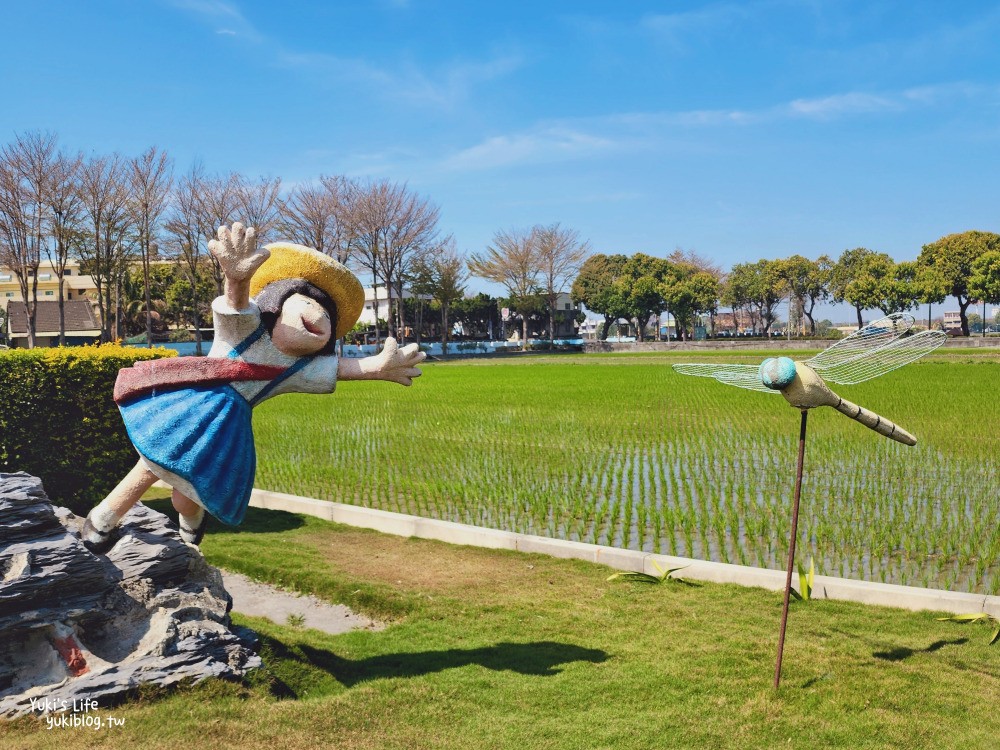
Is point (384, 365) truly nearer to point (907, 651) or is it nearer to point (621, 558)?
point (621, 558)

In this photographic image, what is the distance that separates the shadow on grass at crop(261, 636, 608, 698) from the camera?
198 inches

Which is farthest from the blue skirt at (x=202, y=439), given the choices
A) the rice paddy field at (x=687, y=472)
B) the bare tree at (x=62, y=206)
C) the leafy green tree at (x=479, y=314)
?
the leafy green tree at (x=479, y=314)

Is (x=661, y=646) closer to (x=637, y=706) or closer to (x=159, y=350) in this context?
(x=637, y=706)

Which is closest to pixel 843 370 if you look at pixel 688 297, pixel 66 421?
pixel 66 421

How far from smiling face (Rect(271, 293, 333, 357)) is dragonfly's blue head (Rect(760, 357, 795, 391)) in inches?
97.0

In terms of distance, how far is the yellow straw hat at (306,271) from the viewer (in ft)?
15.9

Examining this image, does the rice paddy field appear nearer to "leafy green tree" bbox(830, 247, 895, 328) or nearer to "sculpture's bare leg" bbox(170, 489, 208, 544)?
"sculpture's bare leg" bbox(170, 489, 208, 544)

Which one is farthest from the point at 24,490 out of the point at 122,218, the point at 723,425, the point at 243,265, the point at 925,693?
the point at 122,218

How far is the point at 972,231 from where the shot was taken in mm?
52719

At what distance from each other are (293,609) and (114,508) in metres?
2.16

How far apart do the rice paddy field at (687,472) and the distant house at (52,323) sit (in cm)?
4300

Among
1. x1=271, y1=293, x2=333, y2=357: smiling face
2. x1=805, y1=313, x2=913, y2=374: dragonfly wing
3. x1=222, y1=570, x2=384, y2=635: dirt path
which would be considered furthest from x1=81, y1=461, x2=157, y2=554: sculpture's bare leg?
x1=805, y1=313, x2=913, y2=374: dragonfly wing

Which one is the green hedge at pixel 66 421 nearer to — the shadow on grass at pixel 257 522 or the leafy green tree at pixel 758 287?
the shadow on grass at pixel 257 522

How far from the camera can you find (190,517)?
16.4 feet
